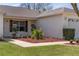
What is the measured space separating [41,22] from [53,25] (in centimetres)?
295

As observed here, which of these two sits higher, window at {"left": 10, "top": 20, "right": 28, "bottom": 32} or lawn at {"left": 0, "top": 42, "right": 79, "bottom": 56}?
window at {"left": 10, "top": 20, "right": 28, "bottom": 32}

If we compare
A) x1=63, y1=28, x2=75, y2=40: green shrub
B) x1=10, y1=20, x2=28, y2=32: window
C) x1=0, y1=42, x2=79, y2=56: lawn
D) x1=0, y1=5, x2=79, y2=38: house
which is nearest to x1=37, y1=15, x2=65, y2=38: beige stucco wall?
x1=0, y1=5, x2=79, y2=38: house

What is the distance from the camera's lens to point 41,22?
2541 centimetres

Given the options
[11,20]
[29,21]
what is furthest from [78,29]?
[11,20]

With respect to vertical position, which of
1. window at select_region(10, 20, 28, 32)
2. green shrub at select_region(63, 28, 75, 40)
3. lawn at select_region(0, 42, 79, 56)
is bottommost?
lawn at select_region(0, 42, 79, 56)

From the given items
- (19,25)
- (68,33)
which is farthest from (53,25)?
(19,25)

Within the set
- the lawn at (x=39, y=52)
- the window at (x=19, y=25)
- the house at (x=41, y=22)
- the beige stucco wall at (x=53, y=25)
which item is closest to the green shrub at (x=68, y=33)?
the house at (x=41, y=22)

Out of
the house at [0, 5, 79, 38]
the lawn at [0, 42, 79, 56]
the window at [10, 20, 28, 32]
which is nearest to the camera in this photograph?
the lawn at [0, 42, 79, 56]

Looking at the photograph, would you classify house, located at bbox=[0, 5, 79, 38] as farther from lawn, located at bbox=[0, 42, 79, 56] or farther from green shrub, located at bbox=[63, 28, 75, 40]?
lawn, located at bbox=[0, 42, 79, 56]

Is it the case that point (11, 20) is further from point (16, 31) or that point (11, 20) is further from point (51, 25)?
point (51, 25)

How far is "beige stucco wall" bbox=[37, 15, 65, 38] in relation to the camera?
2144cm

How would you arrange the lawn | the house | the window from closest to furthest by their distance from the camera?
the lawn → the house → the window

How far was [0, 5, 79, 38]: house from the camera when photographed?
2142 cm

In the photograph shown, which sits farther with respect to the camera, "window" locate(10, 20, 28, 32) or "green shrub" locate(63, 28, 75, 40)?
"window" locate(10, 20, 28, 32)
